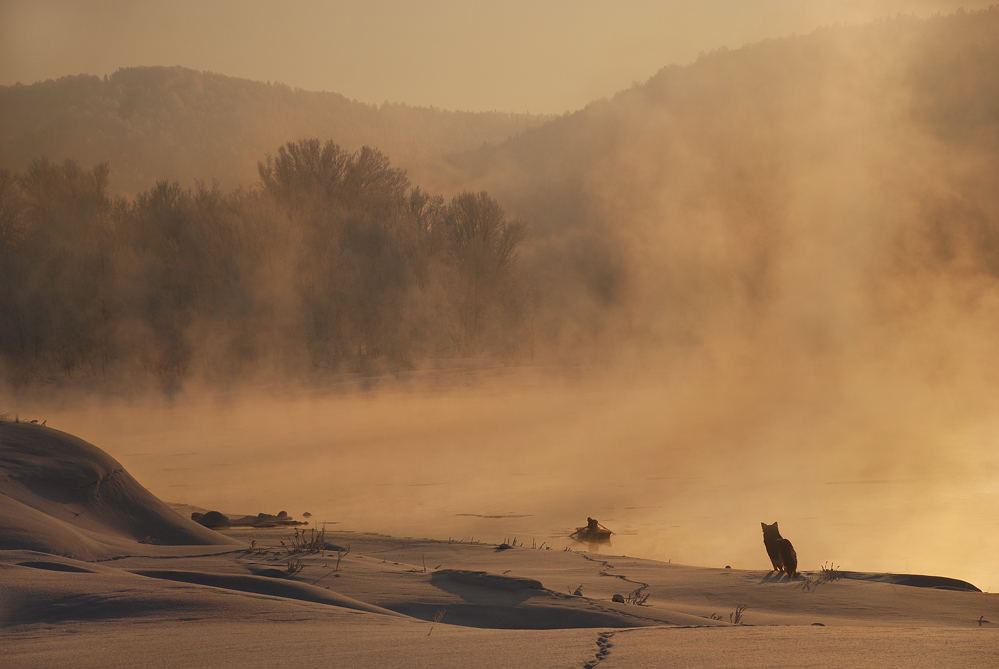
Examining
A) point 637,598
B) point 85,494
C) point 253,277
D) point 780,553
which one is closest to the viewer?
point 637,598

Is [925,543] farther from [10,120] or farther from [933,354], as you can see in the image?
[10,120]

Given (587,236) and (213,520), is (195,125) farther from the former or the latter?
(213,520)

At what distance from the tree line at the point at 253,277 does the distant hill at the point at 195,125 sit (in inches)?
1301

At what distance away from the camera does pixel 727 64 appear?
311ft

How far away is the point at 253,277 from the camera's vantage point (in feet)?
98.9

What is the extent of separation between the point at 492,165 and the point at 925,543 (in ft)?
292

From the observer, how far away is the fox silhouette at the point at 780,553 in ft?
18.1

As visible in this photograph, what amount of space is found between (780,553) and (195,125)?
308ft

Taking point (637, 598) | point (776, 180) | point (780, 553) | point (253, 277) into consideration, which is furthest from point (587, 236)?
point (637, 598)

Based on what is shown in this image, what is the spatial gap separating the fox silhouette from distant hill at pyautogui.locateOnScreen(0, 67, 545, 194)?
64557 millimetres

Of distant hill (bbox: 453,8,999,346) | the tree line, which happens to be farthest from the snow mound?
distant hill (bbox: 453,8,999,346)

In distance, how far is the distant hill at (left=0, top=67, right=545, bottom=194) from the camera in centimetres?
7531

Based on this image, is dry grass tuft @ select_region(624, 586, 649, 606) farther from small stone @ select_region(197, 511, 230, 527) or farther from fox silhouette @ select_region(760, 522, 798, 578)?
small stone @ select_region(197, 511, 230, 527)

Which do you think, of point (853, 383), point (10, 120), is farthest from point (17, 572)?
point (10, 120)
